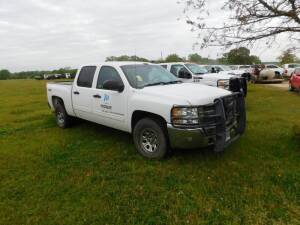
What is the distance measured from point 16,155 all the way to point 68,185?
6.79ft

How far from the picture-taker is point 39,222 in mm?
3113

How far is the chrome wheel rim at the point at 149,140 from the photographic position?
4.67m

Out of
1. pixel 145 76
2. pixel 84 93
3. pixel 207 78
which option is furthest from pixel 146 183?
pixel 207 78

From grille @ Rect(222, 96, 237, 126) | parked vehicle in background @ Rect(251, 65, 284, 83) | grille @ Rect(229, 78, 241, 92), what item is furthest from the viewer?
parked vehicle in background @ Rect(251, 65, 284, 83)

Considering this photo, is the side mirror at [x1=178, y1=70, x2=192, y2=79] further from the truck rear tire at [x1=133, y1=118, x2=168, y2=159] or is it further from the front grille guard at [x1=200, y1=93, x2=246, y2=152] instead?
the truck rear tire at [x1=133, y1=118, x2=168, y2=159]

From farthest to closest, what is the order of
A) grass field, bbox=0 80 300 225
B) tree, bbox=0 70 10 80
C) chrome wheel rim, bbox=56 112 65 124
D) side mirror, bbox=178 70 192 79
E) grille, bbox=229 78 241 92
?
tree, bbox=0 70 10 80 → side mirror, bbox=178 70 192 79 → grille, bbox=229 78 241 92 → chrome wheel rim, bbox=56 112 65 124 → grass field, bbox=0 80 300 225

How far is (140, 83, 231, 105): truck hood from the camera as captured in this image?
415cm

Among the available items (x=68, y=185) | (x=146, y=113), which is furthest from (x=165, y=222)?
(x=146, y=113)

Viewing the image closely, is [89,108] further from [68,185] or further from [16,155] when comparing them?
[68,185]

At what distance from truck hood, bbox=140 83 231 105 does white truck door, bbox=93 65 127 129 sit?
61cm

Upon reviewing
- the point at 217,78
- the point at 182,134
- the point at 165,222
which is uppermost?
the point at 217,78

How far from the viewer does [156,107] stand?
173 inches

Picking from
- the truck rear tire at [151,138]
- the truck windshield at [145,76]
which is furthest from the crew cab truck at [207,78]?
the truck rear tire at [151,138]

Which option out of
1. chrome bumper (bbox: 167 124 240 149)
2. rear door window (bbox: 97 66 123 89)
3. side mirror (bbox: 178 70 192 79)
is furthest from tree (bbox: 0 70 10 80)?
chrome bumper (bbox: 167 124 240 149)
